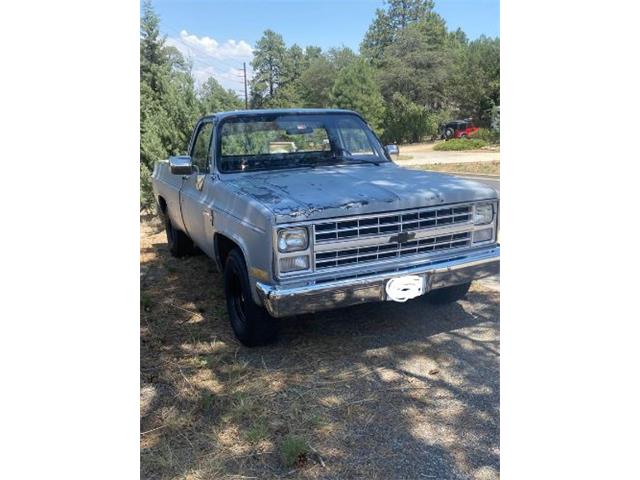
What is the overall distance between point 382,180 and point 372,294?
37.4 inches

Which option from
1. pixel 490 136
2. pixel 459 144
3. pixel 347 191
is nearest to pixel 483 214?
pixel 347 191

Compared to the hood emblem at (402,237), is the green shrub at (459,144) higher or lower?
higher

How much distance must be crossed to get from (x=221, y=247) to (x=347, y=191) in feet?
3.82

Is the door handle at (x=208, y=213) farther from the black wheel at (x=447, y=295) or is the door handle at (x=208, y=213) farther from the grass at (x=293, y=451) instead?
the grass at (x=293, y=451)

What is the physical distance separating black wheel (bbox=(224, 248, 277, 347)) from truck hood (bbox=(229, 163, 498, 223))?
0.52m

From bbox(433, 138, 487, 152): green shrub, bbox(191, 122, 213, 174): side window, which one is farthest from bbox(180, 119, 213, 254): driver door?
bbox(433, 138, 487, 152): green shrub

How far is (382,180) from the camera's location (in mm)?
3789

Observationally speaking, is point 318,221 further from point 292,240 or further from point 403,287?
point 403,287

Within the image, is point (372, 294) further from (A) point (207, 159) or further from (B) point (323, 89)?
(B) point (323, 89)

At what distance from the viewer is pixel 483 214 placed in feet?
12.2

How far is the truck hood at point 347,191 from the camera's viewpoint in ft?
10.3

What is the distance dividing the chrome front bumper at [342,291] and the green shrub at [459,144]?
12396mm

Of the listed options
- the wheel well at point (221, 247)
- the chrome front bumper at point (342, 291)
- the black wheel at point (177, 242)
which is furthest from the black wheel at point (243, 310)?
the black wheel at point (177, 242)

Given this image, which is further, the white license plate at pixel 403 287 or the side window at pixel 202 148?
the side window at pixel 202 148
